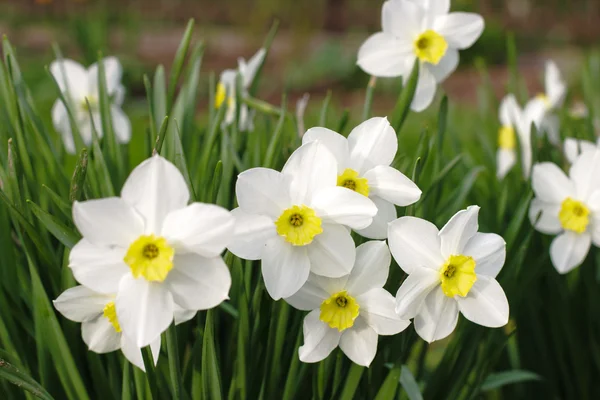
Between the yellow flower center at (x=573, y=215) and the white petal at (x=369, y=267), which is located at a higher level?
the white petal at (x=369, y=267)

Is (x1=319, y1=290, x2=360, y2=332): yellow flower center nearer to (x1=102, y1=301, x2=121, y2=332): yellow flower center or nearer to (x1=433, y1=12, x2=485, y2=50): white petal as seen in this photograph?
(x1=102, y1=301, x2=121, y2=332): yellow flower center

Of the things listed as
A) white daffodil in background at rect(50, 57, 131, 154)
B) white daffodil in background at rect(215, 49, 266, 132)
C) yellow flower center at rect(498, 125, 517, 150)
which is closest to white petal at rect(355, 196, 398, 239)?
white daffodil in background at rect(215, 49, 266, 132)

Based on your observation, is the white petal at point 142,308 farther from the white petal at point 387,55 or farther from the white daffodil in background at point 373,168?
the white petal at point 387,55

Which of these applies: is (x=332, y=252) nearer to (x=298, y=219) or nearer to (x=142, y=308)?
(x=298, y=219)

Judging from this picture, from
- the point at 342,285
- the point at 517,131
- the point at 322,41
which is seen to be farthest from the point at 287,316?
the point at 322,41

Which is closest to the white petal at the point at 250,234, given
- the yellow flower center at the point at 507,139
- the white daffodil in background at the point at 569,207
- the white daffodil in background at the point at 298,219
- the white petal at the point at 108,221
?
the white daffodil in background at the point at 298,219
